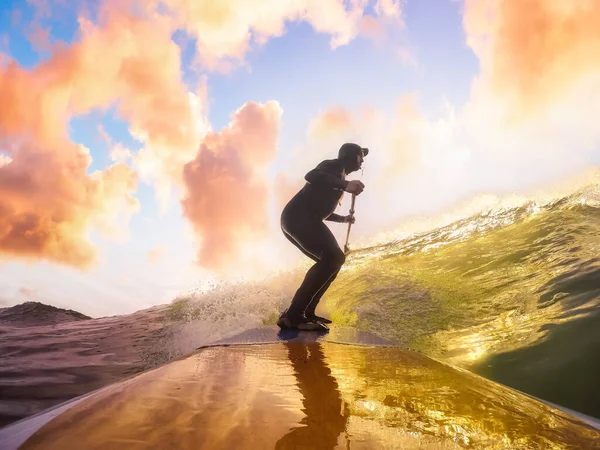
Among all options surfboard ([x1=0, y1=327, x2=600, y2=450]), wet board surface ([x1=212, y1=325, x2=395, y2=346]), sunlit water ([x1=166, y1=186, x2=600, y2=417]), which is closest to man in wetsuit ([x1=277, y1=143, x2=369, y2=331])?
wet board surface ([x1=212, y1=325, x2=395, y2=346])

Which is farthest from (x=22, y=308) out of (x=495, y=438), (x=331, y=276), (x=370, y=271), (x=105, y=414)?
(x=495, y=438)

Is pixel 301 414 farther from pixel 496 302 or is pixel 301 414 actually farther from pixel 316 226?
pixel 496 302

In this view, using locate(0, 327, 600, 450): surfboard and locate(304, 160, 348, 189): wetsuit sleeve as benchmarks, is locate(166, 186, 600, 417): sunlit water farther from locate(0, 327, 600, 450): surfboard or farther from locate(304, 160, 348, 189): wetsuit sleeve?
locate(304, 160, 348, 189): wetsuit sleeve

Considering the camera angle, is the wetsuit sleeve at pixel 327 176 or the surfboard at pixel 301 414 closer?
the surfboard at pixel 301 414

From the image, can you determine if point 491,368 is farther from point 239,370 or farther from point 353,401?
point 239,370

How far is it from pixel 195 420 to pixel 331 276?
313 centimetres

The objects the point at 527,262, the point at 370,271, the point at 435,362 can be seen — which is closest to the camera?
the point at 435,362

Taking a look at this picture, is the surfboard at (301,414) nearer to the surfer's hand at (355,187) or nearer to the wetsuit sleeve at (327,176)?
the surfer's hand at (355,187)

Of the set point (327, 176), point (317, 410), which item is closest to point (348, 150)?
point (327, 176)

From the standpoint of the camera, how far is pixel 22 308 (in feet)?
52.2

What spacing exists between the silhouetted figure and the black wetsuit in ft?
5.71

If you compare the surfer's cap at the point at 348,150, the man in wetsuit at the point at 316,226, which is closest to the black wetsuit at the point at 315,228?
the man in wetsuit at the point at 316,226

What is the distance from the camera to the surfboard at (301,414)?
1.28 meters

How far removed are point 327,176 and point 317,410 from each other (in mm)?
3100
